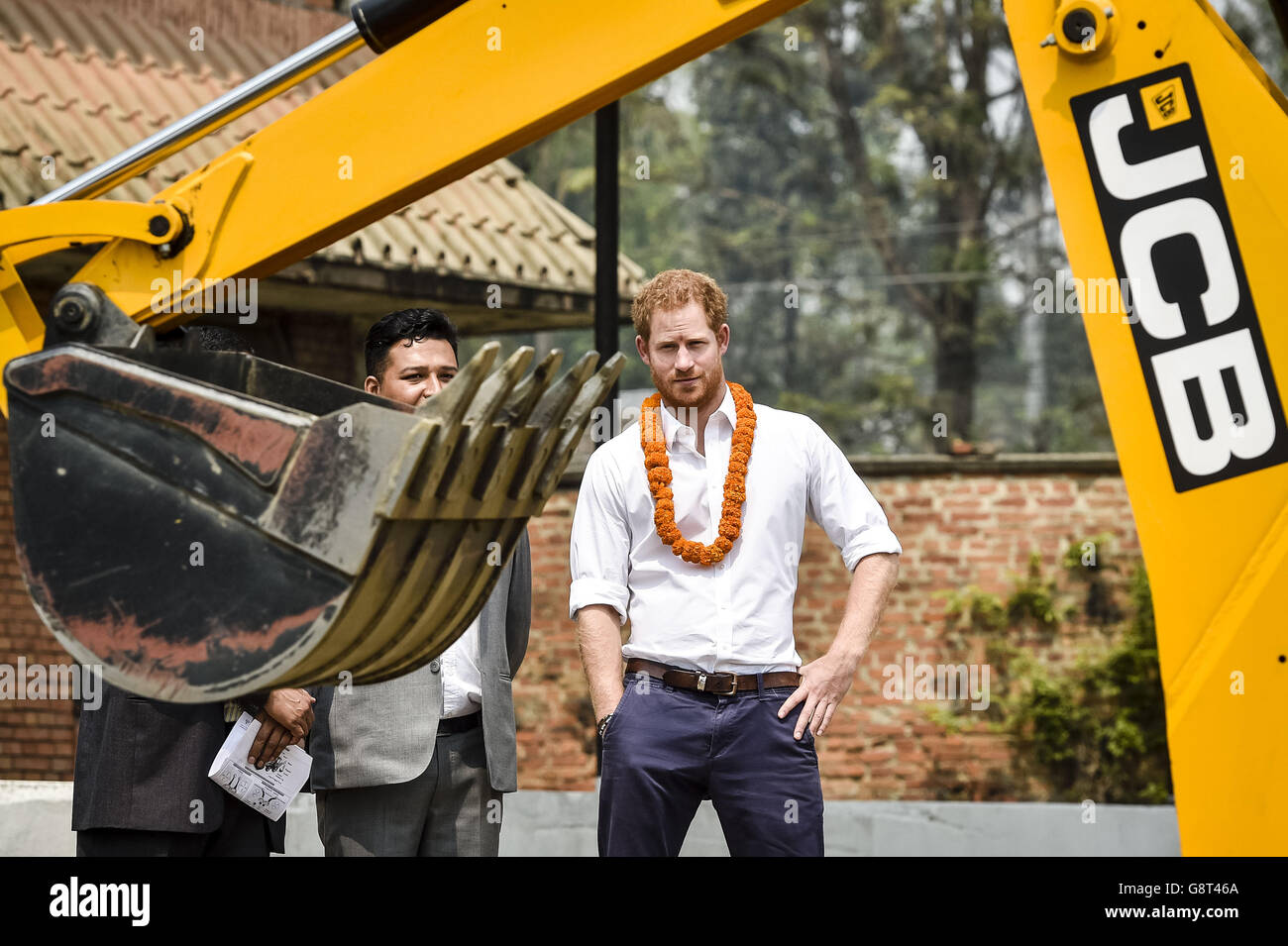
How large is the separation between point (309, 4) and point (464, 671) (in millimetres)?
8478

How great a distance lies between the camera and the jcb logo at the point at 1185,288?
2898 millimetres

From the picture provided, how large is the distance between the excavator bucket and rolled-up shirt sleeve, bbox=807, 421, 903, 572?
136 centimetres

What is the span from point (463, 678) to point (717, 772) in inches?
28.2

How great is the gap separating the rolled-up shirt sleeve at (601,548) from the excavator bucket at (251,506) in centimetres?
116

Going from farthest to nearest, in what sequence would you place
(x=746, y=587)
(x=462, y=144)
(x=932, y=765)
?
(x=932, y=765) → (x=746, y=587) → (x=462, y=144)

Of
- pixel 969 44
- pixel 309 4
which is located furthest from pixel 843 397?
pixel 309 4

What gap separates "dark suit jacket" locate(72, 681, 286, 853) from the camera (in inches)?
150

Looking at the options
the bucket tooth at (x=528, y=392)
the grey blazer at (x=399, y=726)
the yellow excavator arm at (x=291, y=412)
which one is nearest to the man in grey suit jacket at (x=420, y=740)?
the grey blazer at (x=399, y=726)

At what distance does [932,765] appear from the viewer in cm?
970

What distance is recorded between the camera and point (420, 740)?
398cm

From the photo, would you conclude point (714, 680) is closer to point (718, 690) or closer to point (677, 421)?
point (718, 690)

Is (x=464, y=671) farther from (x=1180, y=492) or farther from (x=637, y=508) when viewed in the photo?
(x=1180, y=492)

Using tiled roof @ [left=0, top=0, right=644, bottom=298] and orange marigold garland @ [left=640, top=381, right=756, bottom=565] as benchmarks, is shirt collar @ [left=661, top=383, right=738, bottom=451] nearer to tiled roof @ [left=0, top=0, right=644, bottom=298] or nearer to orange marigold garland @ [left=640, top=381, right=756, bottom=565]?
orange marigold garland @ [left=640, top=381, right=756, bottom=565]

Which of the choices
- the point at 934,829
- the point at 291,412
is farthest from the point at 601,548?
the point at 934,829
